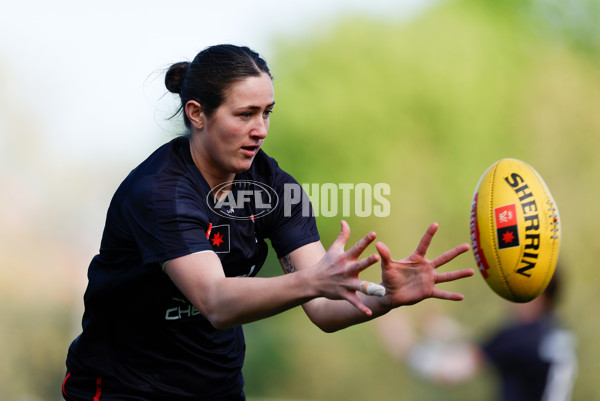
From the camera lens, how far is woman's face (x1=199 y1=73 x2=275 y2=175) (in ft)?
7.69

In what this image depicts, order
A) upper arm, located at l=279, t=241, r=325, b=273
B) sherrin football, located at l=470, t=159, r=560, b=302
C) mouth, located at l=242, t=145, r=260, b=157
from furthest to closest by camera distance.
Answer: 1. sherrin football, located at l=470, t=159, r=560, b=302
2. upper arm, located at l=279, t=241, r=325, b=273
3. mouth, located at l=242, t=145, r=260, b=157

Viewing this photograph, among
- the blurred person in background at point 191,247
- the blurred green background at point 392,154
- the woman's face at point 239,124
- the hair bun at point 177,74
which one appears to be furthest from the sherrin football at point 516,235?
the blurred green background at point 392,154

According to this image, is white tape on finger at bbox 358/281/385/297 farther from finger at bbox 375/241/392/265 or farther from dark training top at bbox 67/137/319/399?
dark training top at bbox 67/137/319/399

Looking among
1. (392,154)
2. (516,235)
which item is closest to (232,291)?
(516,235)

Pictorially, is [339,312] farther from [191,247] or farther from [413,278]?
[191,247]

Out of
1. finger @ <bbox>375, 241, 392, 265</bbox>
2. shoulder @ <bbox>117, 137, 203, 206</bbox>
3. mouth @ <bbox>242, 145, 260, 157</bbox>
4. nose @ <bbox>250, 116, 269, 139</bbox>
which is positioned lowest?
finger @ <bbox>375, 241, 392, 265</bbox>

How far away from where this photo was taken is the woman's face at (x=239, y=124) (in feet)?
7.69

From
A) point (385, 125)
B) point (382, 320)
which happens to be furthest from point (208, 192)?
point (385, 125)

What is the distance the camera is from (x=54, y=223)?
852cm

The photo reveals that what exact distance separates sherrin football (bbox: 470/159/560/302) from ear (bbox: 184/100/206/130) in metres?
1.21

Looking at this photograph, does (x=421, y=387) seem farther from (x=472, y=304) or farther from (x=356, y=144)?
(x=356, y=144)

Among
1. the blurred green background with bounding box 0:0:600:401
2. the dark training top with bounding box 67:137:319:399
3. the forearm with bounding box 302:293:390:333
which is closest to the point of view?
the forearm with bounding box 302:293:390:333

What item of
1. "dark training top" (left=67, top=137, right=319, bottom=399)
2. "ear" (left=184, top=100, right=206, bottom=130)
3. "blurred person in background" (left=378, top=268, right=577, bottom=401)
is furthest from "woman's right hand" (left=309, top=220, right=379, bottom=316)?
"blurred person in background" (left=378, top=268, right=577, bottom=401)

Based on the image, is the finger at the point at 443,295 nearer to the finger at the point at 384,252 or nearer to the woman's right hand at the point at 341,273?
the finger at the point at 384,252
